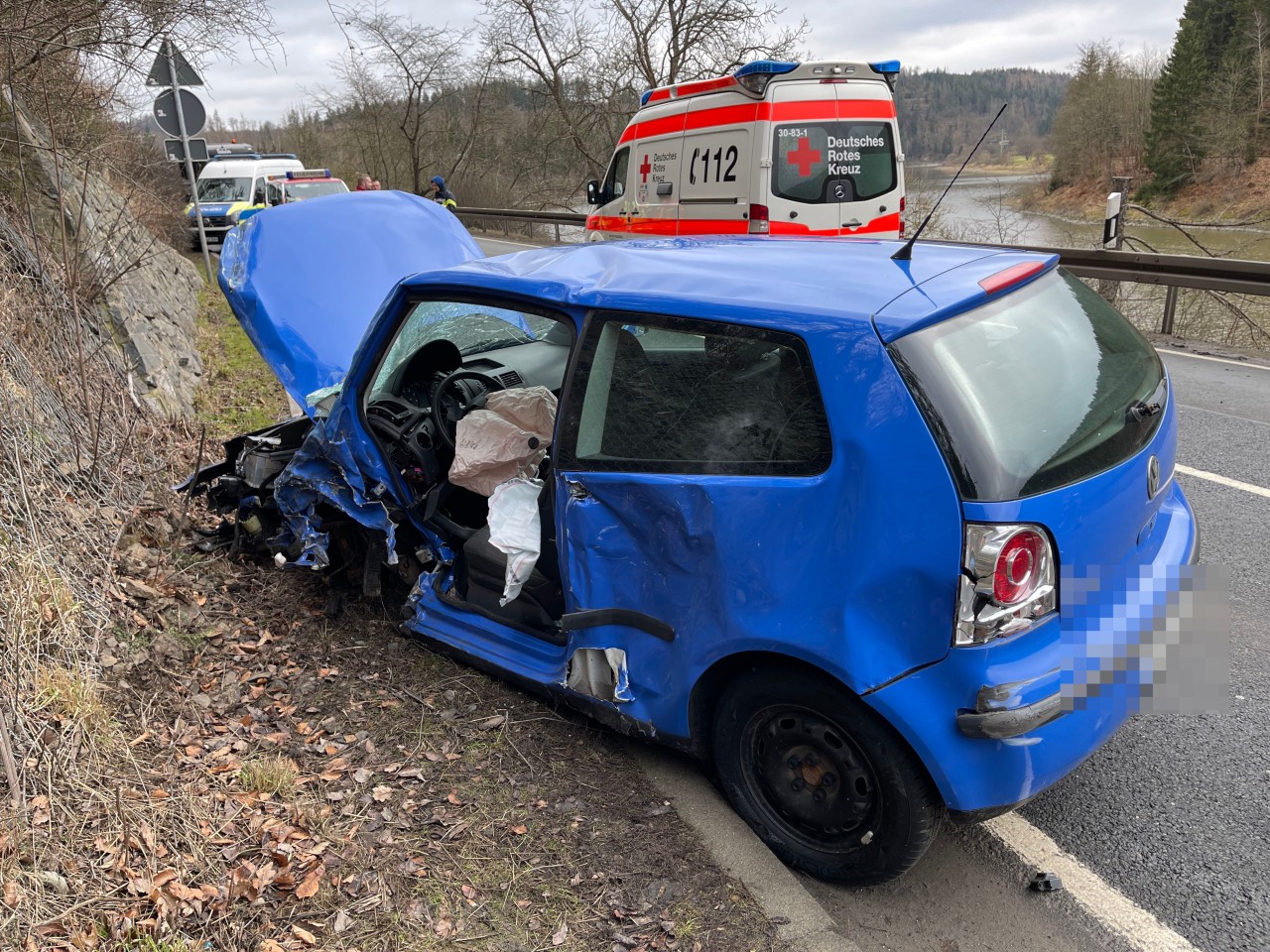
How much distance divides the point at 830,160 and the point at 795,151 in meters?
0.44

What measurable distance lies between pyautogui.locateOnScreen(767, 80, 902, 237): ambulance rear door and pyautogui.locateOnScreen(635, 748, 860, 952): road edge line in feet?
26.5

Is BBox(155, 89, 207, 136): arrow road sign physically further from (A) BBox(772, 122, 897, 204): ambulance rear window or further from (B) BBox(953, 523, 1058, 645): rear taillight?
(B) BBox(953, 523, 1058, 645): rear taillight

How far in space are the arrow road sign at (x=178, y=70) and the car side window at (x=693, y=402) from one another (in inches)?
204

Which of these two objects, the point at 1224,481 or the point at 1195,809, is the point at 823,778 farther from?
the point at 1224,481

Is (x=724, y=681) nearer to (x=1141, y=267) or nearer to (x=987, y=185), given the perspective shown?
(x=1141, y=267)

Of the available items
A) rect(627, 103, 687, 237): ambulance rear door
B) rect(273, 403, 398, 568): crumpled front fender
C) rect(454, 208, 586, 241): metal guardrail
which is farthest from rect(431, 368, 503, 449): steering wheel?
rect(454, 208, 586, 241): metal guardrail

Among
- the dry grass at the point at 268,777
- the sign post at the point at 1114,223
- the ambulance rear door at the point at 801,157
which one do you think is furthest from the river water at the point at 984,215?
the dry grass at the point at 268,777

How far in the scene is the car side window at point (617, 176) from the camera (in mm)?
12375

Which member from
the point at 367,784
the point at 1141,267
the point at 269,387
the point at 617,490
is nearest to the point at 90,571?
the point at 367,784

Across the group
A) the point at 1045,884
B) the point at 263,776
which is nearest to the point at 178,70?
the point at 263,776

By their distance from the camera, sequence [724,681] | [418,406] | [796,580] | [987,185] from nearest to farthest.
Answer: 1. [796,580]
2. [724,681]
3. [418,406]
4. [987,185]

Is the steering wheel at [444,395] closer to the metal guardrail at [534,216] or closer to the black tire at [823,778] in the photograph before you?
the black tire at [823,778]

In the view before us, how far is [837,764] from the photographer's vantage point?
2443mm

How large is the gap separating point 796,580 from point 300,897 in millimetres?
1598
